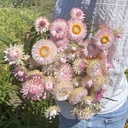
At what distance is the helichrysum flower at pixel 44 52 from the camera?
1.51 m

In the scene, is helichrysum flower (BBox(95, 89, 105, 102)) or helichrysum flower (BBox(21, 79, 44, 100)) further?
helichrysum flower (BBox(95, 89, 105, 102))

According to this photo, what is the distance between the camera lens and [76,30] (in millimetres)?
1603

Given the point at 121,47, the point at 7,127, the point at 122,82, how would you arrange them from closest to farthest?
the point at 121,47
the point at 122,82
the point at 7,127

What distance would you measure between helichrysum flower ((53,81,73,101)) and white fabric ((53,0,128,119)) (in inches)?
7.3

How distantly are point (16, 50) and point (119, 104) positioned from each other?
1.88 feet

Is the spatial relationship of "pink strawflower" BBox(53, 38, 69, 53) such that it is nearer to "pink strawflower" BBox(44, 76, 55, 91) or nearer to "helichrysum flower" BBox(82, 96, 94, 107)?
"pink strawflower" BBox(44, 76, 55, 91)

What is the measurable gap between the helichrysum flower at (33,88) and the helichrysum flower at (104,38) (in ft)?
0.84

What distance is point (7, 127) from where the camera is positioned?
328 cm

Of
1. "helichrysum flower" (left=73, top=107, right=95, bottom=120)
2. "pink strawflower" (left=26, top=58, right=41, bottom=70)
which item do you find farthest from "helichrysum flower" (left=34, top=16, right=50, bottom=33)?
"helichrysum flower" (left=73, top=107, right=95, bottom=120)

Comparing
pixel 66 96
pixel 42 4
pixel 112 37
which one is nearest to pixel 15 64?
pixel 66 96

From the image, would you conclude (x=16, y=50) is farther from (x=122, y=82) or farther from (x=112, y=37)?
(x=122, y=82)

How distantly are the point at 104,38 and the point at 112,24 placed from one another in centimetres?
9

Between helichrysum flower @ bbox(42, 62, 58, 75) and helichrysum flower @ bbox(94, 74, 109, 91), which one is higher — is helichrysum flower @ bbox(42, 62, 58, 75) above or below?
above

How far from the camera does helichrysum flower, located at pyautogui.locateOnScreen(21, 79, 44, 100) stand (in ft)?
5.01
